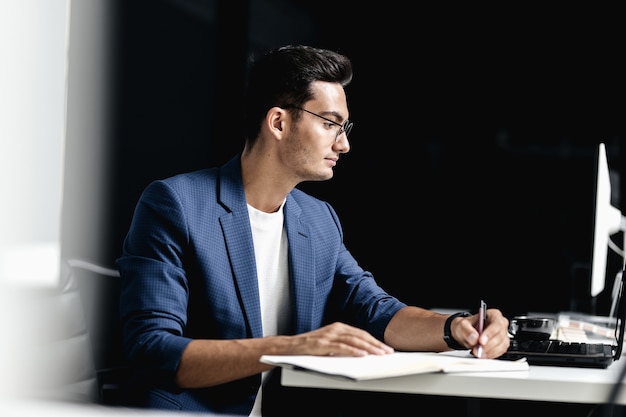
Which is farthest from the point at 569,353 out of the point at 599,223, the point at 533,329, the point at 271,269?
the point at 271,269

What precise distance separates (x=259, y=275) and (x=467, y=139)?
108 inches

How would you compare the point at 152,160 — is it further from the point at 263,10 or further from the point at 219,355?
the point at 219,355

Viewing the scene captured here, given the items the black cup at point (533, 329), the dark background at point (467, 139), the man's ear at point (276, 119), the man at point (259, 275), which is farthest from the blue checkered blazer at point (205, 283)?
the dark background at point (467, 139)

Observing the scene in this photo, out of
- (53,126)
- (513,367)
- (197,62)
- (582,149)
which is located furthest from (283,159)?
(582,149)

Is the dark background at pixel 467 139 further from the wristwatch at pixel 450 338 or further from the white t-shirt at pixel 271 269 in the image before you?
the wristwatch at pixel 450 338

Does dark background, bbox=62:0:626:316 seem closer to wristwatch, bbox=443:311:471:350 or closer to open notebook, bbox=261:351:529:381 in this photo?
wristwatch, bbox=443:311:471:350

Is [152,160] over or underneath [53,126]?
underneath

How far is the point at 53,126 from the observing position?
59 centimetres

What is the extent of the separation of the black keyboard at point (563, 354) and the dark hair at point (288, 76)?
0.82 metres

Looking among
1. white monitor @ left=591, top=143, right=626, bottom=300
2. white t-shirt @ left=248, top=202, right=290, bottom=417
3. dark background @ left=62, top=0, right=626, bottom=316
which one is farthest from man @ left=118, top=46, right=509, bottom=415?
dark background @ left=62, top=0, right=626, bottom=316

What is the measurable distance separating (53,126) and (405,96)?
385 cm

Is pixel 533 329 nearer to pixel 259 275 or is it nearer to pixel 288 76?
pixel 259 275

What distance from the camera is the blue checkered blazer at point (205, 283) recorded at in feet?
5.01

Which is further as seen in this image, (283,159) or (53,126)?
(283,159)
